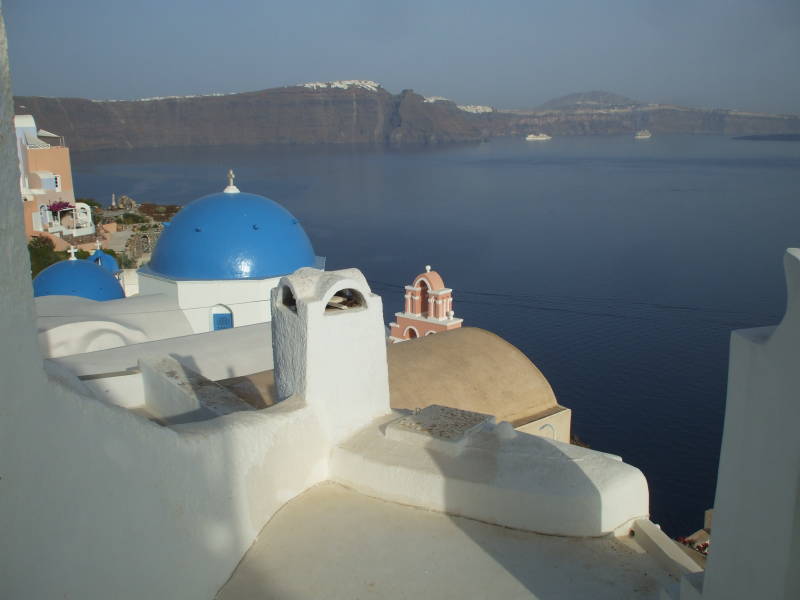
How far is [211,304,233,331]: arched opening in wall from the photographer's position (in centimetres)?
1263

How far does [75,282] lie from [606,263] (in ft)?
92.8

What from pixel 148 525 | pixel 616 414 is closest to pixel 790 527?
pixel 148 525

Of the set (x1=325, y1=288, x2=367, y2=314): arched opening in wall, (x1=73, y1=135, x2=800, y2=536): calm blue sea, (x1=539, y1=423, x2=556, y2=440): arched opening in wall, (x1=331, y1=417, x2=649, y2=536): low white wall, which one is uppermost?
(x1=325, y1=288, x2=367, y2=314): arched opening in wall

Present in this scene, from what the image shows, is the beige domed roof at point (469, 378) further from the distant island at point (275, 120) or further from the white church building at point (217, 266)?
the distant island at point (275, 120)

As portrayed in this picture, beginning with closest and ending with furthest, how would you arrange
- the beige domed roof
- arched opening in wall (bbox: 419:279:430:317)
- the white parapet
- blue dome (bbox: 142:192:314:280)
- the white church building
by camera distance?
1. the white parapet
2. the beige domed roof
3. the white church building
4. blue dome (bbox: 142:192:314:280)
5. arched opening in wall (bbox: 419:279:430:317)

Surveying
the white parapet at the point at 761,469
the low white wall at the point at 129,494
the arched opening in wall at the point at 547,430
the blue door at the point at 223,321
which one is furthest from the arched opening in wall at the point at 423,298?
the white parapet at the point at 761,469

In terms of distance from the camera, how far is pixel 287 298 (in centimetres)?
512

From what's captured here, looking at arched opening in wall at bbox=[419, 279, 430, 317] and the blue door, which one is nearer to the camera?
the blue door

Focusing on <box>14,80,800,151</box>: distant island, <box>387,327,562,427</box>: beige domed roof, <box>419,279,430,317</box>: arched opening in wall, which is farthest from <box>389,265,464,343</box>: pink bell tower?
<box>14,80,800,151</box>: distant island

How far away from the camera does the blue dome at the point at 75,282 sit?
13.7 m

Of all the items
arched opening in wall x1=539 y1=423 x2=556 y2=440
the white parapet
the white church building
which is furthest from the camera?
the white church building

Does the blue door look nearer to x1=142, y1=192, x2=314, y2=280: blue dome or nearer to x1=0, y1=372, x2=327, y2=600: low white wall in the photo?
x1=142, y1=192, x2=314, y2=280: blue dome

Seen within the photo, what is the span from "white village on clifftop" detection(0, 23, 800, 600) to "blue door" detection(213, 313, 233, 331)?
5.20 m

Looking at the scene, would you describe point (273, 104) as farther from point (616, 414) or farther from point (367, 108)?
point (616, 414)
